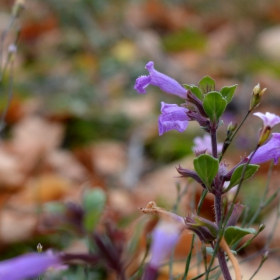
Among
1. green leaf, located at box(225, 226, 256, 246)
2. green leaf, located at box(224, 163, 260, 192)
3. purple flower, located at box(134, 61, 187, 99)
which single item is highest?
purple flower, located at box(134, 61, 187, 99)

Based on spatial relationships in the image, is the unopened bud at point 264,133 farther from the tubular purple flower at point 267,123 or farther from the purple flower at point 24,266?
the purple flower at point 24,266

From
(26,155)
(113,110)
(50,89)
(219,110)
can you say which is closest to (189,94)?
(219,110)

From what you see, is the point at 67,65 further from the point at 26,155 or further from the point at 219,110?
the point at 219,110

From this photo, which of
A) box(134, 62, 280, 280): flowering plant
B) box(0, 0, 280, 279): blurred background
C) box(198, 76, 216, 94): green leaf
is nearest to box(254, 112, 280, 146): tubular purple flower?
box(134, 62, 280, 280): flowering plant

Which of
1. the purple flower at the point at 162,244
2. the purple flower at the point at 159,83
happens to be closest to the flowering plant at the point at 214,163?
the purple flower at the point at 159,83

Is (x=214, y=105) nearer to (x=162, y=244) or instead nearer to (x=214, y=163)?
(x=214, y=163)

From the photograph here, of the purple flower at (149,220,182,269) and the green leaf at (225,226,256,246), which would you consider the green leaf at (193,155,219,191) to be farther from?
the purple flower at (149,220,182,269)
